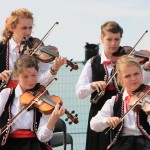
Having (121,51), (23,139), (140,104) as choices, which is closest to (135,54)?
(121,51)

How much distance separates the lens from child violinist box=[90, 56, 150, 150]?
3.26m

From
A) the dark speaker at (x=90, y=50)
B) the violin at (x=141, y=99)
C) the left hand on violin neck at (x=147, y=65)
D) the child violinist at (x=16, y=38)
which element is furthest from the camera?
the dark speaker at (x=90, y=50)

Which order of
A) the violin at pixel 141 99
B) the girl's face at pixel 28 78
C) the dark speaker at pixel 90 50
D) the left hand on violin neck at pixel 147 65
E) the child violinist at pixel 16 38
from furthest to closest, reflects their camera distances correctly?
the dark speaker at pixel 90 50 → the child violinist at pixel 16 38 → the left hand on violin neck at pixel 147 65 → the girl's face at pixel 28 78 → the violin at pixel 141 99

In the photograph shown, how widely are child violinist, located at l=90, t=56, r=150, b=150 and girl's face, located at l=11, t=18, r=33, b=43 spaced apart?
96 cm

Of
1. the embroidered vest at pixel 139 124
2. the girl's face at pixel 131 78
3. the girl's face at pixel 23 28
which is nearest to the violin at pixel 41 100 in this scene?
the embroidered vest at pixel 139 124

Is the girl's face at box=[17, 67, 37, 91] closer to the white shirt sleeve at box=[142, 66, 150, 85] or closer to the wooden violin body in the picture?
the wooden violin body

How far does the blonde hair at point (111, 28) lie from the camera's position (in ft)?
13.1

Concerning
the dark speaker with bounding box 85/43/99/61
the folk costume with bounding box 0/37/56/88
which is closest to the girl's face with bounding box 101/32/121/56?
the folk costume with bounding box 0/37/56/88

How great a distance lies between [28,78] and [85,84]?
0.63m

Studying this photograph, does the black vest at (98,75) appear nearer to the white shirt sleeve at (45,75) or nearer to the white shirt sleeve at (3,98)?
the white shirt sleeve at (45,75)

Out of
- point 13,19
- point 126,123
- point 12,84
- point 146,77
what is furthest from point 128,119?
point 13,19

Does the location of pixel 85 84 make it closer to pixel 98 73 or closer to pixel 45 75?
pixel 98 73

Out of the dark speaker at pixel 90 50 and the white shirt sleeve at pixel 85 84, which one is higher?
the dark speaker at pixel 90 50

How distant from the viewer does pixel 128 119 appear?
3.31 meters
